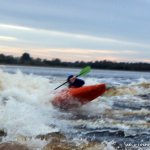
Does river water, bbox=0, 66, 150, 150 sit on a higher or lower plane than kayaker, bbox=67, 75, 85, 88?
lower

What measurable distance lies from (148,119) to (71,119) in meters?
2.49

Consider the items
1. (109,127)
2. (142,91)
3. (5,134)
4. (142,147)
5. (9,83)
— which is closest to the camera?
(142,147)

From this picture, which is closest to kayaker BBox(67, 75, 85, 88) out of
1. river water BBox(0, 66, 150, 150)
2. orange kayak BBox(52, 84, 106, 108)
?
orange kayak BBox(52, 84, 106, 108)

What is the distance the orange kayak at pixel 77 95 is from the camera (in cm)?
1739

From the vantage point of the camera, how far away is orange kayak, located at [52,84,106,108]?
17.4m

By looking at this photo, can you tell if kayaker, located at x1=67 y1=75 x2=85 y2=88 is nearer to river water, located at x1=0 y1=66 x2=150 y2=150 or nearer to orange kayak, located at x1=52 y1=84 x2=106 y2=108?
orange kayak, located at x1=52 y1=84 x2=106 y2=108

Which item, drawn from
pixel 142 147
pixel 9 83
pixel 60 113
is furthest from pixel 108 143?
pixel 9 83

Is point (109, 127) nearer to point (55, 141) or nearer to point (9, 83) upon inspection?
point (55, 141)

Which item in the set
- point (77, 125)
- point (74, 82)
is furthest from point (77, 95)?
point (77, 125)

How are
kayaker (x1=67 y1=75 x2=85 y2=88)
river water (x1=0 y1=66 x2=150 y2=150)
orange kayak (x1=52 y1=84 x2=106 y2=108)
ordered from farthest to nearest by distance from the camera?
kayaker (x1=67 y1=75 x2=85 y2=88) < orange kayak (x1=52 y1=84 x2=106 y2=108) < river water (x1=0 y1=66 x2=150 y2=150)

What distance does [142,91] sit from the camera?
2952 cm

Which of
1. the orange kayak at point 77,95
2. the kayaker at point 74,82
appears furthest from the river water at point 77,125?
the kayaker at point 74,82

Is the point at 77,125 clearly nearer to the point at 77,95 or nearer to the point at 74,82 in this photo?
the point at 77,95

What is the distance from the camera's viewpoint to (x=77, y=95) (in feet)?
57.2
